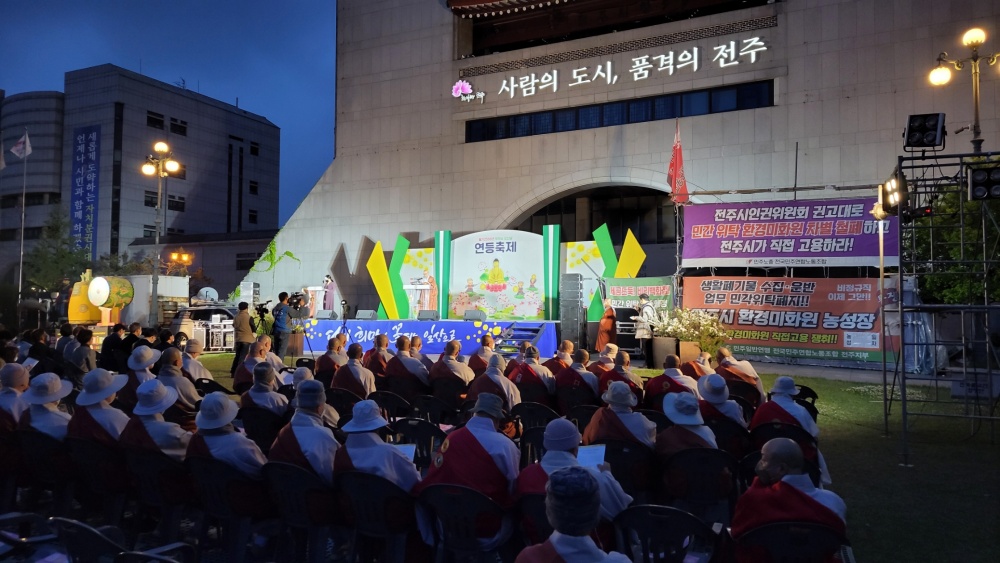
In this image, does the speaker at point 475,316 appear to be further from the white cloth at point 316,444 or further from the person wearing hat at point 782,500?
the person wearing hat at point 782,500

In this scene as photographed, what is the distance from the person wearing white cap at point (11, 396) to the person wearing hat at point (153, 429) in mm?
1143

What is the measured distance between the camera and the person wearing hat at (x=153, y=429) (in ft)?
14.3

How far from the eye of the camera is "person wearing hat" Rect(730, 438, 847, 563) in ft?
9.53

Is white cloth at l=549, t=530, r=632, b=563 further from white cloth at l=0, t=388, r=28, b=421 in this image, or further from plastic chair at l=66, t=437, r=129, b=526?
white cloth at l=0, t=388, r=28, b=421

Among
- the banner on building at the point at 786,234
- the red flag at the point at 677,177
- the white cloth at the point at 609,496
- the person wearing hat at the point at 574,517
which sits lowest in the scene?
the white cloth at the point at 609,496

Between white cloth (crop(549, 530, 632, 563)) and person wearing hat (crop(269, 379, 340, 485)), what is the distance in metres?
2.19

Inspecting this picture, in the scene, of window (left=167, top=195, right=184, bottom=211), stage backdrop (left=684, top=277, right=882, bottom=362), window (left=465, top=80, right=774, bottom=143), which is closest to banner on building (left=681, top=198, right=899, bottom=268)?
stage backdrop (left=684, top=277, right=882, bottom=362)

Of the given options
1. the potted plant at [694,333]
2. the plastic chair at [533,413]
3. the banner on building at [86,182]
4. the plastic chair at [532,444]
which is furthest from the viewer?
the banner on building at [86,182]

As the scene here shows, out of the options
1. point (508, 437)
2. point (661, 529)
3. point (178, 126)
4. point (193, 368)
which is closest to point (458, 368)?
point (193, 368)

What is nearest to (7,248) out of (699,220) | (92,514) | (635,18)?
(635,18)

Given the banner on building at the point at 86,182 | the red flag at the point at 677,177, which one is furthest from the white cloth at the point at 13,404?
the banner on building at the point at 86,182

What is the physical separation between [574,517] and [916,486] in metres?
5.58

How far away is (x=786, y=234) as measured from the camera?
55.3 feet

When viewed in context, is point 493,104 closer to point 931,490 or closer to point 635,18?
point 635,18
